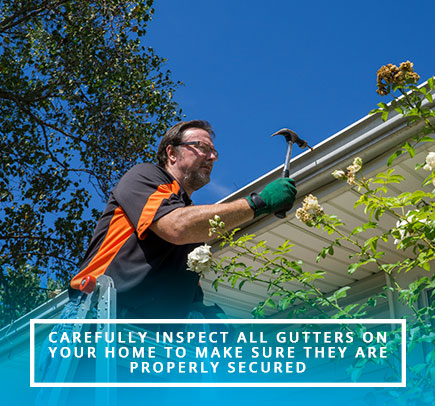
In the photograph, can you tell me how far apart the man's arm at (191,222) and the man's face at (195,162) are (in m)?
0.55

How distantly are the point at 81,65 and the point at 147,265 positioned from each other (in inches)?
329

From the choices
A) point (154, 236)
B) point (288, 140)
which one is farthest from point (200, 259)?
point (288, 140)

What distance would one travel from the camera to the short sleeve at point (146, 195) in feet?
8.18

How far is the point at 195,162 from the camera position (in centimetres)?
304

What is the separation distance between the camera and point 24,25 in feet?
33.9

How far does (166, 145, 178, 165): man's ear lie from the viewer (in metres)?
3.12

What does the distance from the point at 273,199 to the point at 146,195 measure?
616mm

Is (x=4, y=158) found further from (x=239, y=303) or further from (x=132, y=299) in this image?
(x=132, y=299)

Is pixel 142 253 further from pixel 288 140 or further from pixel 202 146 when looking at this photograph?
pixel 288 140

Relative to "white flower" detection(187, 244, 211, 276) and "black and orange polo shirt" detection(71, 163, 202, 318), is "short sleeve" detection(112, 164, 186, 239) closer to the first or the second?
"black and orange polo shirt" detection(71, 163, 202, 318)

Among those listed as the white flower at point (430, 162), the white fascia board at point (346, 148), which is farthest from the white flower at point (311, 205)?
the white fascia board at point (346, 148)

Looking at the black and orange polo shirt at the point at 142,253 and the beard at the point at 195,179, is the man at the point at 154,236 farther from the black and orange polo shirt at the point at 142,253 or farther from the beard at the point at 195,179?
the beard at the point at 195,179

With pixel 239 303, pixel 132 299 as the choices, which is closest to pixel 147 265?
pixel 132 299

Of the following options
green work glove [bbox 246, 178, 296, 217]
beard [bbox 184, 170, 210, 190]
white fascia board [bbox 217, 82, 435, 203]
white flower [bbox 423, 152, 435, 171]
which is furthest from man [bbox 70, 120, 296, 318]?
white fascia board [bbox 217, 82, 435, 203]
